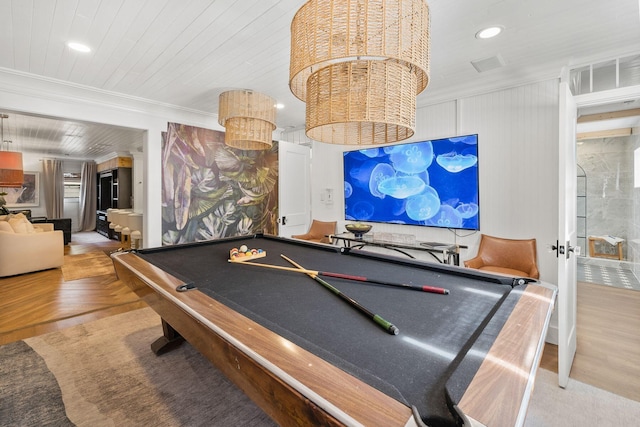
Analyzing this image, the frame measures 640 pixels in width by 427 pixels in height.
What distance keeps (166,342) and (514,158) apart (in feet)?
12.1

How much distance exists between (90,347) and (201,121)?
316cm

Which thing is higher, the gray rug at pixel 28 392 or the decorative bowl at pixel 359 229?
the decorative bowl at pixel 359 229

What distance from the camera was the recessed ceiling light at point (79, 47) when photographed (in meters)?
2.33

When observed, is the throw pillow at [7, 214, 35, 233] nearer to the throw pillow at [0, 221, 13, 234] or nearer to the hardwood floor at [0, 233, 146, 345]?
the throw pillow at [0, 221, 13, 234]

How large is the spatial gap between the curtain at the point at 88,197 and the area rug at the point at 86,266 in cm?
435

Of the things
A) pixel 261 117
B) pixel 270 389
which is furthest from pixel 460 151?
pixel 270 389

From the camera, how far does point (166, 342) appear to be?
7.82 feet

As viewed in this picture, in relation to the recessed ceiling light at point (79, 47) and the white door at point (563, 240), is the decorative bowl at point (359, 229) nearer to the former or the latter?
the white door at point (563, 240)

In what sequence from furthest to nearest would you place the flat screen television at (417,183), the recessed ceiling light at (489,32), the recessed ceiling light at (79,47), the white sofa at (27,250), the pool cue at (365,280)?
the white sofa at (27,250)
the flat screen television at (417,183)
the recessed ceiling light at (79,47)
the recessed ceiling light at (489,32)
the pool cue at (365,280)

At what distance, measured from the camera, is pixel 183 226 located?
13.7ft

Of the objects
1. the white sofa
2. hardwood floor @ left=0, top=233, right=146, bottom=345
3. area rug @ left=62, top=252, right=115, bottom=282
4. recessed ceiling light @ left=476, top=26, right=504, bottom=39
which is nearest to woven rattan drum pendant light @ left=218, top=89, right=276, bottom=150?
recessed ceiling light @ left=476, top=26, right=504, bottom=39

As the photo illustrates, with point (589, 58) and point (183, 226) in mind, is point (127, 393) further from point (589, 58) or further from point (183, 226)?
point (589, 58)

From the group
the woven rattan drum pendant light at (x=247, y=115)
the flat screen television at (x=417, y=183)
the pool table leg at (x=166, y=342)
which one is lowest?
the pool table leg at (x=166, y=342)

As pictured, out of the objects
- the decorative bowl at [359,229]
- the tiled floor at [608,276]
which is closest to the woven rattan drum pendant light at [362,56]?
the decorative bowl at [359,229]
